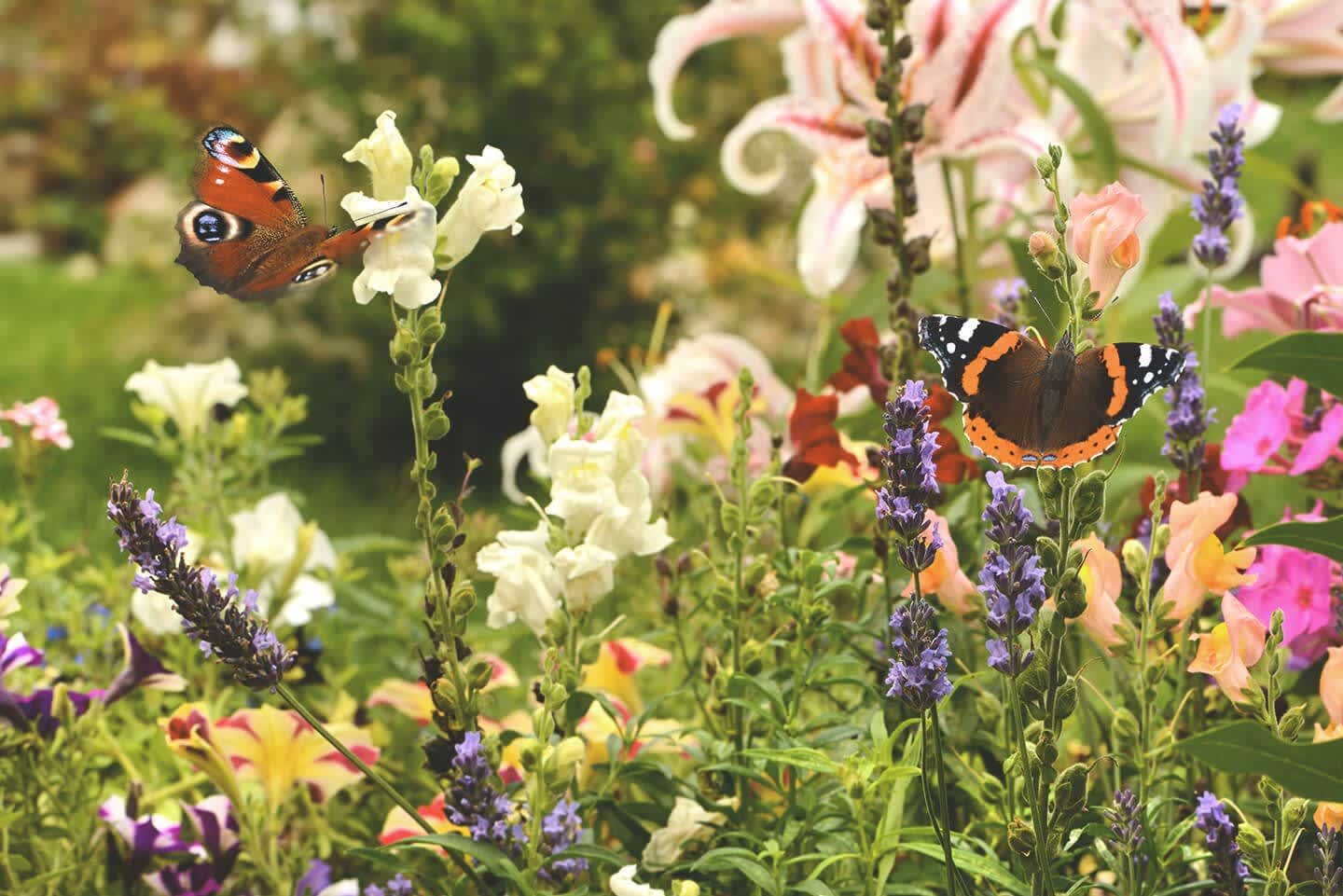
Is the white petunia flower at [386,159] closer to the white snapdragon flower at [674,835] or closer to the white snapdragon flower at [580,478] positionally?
the white snapdragon flower at [580,478]

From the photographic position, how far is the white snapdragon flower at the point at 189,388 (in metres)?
1.32

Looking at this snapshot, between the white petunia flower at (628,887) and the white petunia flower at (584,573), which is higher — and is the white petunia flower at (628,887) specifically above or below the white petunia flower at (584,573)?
below

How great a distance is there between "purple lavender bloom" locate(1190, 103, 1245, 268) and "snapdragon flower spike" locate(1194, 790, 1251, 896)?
40 cm

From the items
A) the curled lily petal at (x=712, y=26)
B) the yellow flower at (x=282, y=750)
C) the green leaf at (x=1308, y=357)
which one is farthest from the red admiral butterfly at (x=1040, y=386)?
the curled lily petal at (x=712, y=26)

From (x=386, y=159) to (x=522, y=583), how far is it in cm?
27

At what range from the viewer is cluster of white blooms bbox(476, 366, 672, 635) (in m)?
0.94

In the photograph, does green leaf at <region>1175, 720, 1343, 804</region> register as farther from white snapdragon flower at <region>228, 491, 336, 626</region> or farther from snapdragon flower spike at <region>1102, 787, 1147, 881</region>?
white snapdragon flower at <region>228, 491, 336, 626</region>

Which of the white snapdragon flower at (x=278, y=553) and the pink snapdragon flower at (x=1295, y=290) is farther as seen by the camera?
the white snapdragon flower at (x=278, y=553)

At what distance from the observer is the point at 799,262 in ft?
4.94

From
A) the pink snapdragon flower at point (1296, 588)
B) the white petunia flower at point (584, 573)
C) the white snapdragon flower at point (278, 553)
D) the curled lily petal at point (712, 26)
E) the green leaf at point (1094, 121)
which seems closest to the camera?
the white petunia flower at point (584, 573)

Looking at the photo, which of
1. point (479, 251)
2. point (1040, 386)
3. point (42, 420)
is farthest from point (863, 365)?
point (479, 251)

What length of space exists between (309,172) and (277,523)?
3.53m

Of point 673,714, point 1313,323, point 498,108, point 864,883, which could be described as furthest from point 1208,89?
point 498,108

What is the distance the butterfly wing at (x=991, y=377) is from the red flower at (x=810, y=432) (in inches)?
11.9
